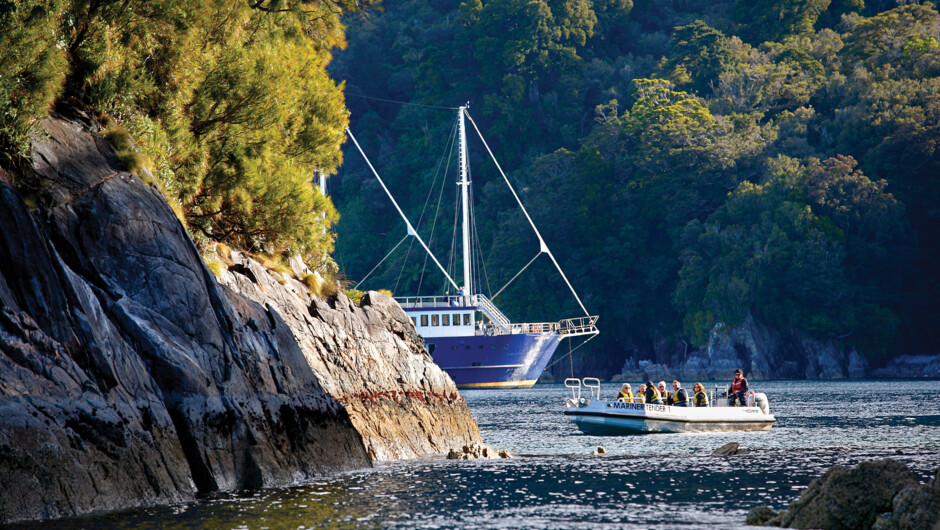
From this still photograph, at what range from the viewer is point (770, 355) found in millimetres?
63000

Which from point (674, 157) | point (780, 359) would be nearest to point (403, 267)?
point (674, 157)

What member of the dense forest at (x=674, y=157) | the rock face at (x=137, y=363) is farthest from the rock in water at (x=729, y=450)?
the dense forest at (x=674, y=157)

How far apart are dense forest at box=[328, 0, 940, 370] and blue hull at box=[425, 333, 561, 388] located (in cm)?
1290

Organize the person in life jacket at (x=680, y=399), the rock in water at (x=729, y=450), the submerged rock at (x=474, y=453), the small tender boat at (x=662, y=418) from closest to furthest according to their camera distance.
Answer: the submerged rock at (x=474, y=453) → the rock in water at (x=729, y=450) → the small tender boat at (x=662, y=418) → the person in life jacket at (x=680, y=399)

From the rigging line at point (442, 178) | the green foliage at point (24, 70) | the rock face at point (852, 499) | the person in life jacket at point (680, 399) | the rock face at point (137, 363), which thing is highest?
the rigging line at point (442, 178)

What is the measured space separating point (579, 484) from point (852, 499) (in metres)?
5.02

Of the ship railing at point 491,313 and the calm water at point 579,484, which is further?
the ship railing at point 491,313

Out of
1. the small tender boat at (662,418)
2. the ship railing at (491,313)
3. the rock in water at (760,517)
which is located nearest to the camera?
the rock in water at (760,517)

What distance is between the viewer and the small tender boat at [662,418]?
2519 cm

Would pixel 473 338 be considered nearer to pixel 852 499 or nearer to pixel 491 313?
pixel 491 313

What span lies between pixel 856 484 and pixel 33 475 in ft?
27.1

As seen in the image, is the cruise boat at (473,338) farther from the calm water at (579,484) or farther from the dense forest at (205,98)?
the dense forest at (205,98)

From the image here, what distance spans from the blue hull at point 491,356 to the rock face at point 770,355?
11923 millimetres

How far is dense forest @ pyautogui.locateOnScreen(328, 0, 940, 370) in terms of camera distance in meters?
60.8
